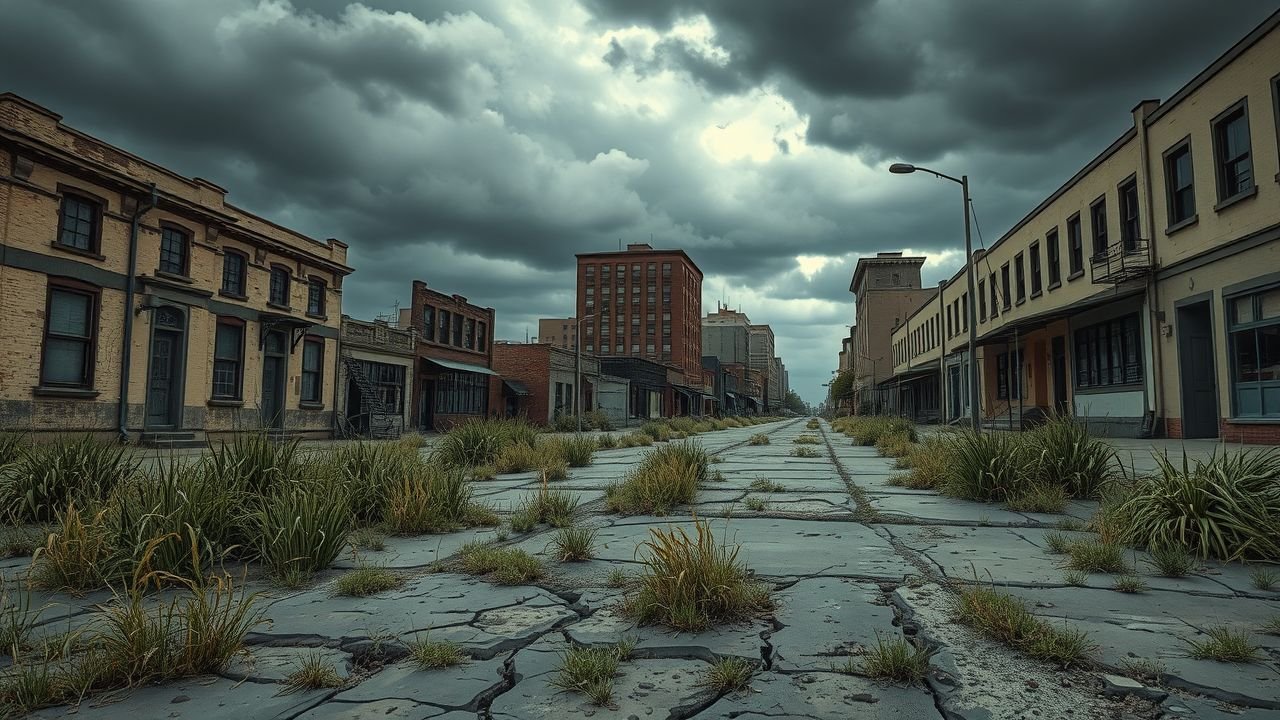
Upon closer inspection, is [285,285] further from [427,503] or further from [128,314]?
[427,503]

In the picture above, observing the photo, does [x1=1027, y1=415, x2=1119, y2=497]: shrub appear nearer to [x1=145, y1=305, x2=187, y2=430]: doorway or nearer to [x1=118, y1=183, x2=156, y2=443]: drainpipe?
[x1=118, y1=183, x2=156, y2=443]: drainpipe

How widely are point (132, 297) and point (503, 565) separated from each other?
19.2 m

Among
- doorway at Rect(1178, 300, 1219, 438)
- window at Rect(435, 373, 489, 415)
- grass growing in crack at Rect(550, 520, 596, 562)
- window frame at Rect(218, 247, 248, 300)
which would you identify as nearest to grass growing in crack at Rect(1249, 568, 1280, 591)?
grass growing in crack at Rect(550, 520, 596, 562)

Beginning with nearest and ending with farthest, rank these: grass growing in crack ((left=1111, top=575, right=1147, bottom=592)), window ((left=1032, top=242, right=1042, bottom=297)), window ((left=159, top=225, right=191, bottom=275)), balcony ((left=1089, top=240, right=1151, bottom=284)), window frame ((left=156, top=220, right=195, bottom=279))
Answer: grass growing in crack ((left=1111, top=575, right=1147, bottom=592)) < balcony ((left=1089, top=240, right=1151, bottom=284)) < window frame ((left=156, top=220, right=195, bottom=279)) < window ((left=159, top=225, right=191, bottom=275)) < window ((left=1032, top=242, right=1042, bottom=297))

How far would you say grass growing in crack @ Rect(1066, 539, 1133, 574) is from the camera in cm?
430

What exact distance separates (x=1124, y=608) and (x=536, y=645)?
9.87 ft

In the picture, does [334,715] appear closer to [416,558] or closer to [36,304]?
[416,558]

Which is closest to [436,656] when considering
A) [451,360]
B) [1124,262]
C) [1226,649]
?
[1226,649]

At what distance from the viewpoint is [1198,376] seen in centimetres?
1666

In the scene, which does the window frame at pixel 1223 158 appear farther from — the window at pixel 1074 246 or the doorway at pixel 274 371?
the doorway at pixel 274 371

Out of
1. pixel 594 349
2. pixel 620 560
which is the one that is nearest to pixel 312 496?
pixel 620 560

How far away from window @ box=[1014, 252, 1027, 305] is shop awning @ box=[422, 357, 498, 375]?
88.4 feet

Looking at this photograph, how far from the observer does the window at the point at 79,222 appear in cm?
1670

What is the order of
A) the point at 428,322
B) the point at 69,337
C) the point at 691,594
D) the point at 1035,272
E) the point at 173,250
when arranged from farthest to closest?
the point at 428,322
the point at 1035,272
the point at 173,250
the point at 69,337
the point at 691,594
